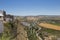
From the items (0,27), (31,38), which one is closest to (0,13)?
(0,27)

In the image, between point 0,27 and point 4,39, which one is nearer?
point 4,39

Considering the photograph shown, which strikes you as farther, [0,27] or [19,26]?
[0,27]

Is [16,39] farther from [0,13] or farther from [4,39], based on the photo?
[0,13]

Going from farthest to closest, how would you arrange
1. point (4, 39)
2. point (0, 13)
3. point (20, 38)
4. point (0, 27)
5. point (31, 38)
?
point (0, 13), point (0, 27), point (31, 38), point (20, 38), point (4, 39)

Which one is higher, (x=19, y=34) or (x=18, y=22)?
(x=18, y=22)

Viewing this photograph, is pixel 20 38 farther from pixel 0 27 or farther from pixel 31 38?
pixel 0 27

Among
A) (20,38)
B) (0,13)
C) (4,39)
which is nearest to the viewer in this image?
(4,39)

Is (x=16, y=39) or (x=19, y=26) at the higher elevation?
(x=19, y=26)

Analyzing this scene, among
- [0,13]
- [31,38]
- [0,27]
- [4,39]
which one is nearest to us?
[4,39]

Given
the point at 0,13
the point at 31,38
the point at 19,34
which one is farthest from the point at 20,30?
the point at 0,13
